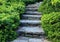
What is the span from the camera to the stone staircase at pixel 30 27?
593 cm

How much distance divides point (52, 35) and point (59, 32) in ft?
0.74

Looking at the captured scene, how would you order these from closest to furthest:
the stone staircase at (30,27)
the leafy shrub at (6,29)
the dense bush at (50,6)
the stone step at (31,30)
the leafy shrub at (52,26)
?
the leafy shrub at (52,26)
the leafy shrub at (6,29)
the stone staircase at (30,27)
the stone step at (31,30)
the dense bush at (50,6)

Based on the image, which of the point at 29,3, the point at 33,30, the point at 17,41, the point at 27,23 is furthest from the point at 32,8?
the point at 17,41

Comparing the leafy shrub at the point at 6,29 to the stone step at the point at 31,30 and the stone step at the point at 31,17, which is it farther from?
the stone step at the point at 31,17

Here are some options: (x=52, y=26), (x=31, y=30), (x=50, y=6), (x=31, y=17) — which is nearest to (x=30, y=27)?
(x=31, y=30)

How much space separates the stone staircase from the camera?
5.93 m

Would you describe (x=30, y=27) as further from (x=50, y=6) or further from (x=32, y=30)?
(x=50, y=6)

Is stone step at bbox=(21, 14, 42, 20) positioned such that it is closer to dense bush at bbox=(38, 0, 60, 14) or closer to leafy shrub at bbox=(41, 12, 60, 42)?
dense bush at bbox=(38, 0, 60, 14)

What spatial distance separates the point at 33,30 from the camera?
20.5 feet

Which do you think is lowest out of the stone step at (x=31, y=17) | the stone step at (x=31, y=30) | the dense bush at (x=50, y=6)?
the stone step at (x=31, y=30)

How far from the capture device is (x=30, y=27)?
21.8ft

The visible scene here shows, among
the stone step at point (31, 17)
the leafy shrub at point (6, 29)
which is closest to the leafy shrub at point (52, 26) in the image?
the leafy shrub at point (6, 29)

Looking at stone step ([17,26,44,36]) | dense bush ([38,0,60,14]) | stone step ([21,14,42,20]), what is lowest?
stone step ([17,26,44,36])

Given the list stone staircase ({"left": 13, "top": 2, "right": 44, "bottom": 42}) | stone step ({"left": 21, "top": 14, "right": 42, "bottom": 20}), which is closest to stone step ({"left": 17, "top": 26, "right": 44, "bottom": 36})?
stone staircase ({"left": 13, "top": 2, "right": 44, "bottom": 42})
